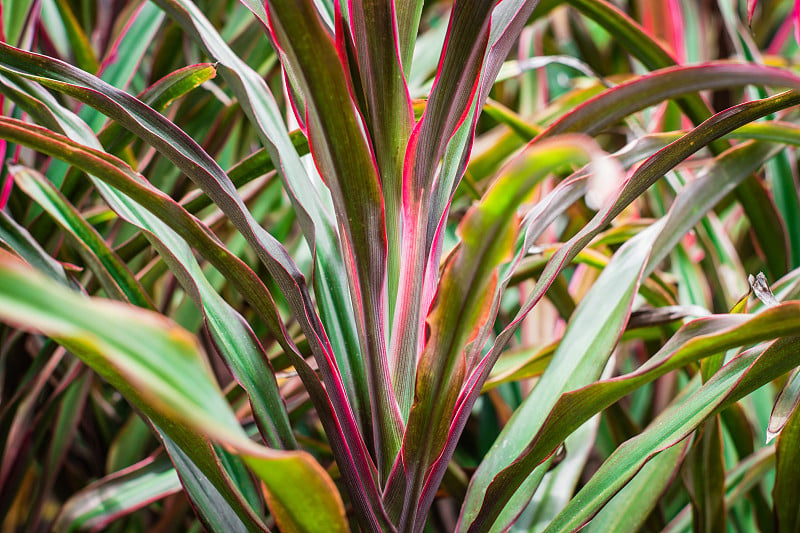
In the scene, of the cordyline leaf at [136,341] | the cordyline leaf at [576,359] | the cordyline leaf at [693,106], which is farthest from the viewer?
the cordyline leaf at [693,106]

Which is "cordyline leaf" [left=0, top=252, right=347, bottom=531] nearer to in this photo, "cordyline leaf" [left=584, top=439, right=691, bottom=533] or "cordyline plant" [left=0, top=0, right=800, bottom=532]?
"cordyline plant" [left=0, top=0, right=800, bottom=532]

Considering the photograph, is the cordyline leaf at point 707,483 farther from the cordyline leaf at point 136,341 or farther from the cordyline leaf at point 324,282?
the cordyline leaf at point 136,341

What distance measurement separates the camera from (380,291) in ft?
1.18

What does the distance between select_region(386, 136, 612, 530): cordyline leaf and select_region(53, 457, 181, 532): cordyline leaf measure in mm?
233

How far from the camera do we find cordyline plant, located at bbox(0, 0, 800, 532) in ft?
0.92

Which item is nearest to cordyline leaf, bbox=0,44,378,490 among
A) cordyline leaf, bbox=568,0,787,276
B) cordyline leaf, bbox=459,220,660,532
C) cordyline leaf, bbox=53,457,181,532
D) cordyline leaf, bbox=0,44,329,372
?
cordyline leaf, bbox=0,44,329,372

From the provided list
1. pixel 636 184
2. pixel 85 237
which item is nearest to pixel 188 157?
pixel 85 237

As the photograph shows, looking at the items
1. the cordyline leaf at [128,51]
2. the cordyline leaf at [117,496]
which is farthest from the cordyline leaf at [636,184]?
the cordyline leaf at [128,51]

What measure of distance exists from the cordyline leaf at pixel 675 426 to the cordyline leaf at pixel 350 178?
0.40ft

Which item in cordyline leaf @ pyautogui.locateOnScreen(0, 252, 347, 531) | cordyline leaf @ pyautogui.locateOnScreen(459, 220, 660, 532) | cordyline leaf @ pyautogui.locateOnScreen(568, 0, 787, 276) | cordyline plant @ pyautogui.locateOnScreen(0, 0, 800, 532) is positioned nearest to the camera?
cordyline leaf @ pyautogui.locateOnScreen(0, 252, 347, 531)

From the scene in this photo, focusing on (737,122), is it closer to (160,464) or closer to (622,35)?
(622,35)

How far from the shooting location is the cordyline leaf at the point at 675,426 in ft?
1.11

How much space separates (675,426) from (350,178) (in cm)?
24

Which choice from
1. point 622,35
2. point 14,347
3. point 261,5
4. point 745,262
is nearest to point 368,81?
point 261,5
